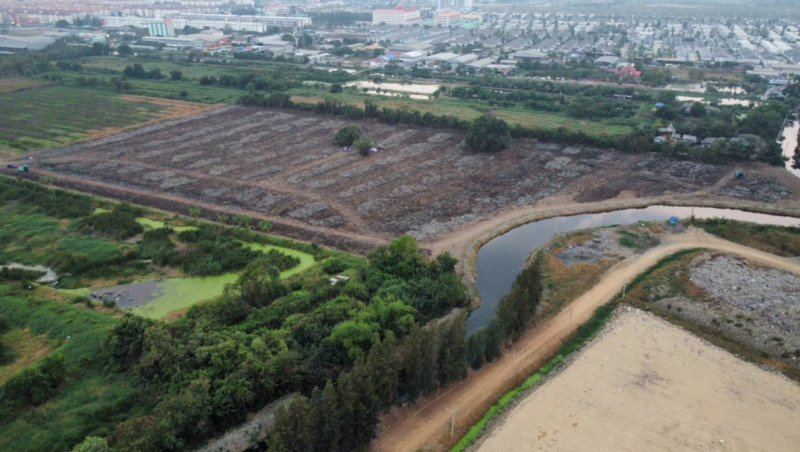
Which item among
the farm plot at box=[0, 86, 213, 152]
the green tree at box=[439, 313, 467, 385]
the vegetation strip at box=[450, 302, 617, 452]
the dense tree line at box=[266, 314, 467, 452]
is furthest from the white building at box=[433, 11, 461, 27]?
the green tree at box=[439, 313, 467, 385]

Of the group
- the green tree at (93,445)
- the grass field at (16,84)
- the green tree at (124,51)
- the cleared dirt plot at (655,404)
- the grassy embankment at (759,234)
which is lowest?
the cleared dirt plot at (655,404)

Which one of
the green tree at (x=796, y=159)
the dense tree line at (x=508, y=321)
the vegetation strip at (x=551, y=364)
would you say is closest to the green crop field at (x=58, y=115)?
the dense tree line at (x=508, y=321)

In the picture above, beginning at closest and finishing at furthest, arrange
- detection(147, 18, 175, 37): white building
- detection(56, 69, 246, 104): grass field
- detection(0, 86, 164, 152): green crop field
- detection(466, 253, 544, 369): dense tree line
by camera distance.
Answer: detection(466, 253, 544, 369): dense tree line < detection(0, 86, 164, 152): green crop field < detection(56, 69, 246, 104): grass field < detection(147, 18, 175, 37): white building

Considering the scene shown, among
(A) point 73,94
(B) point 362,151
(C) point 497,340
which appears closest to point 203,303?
(C) point 497,340

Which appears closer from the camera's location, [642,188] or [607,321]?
[607,321]

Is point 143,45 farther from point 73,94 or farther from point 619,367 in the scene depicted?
point 619,367

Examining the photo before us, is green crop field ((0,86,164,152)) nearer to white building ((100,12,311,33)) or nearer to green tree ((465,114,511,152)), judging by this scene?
green tree ((465,114,511,152))

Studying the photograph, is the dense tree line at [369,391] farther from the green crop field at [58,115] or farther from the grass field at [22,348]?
the green crop field at [58,115]
